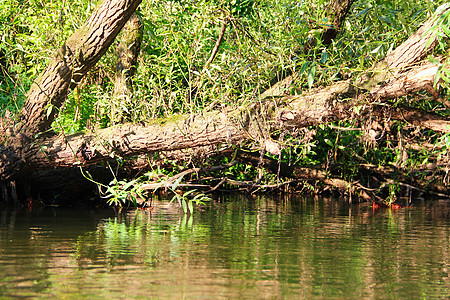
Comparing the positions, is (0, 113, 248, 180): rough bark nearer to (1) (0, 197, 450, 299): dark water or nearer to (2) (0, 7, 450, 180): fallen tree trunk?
(2) (0, 7, 450, 180): fallen tree trunk

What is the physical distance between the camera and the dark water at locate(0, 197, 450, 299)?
3636 mm

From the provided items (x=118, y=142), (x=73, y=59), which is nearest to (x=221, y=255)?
(x=118, y=142)

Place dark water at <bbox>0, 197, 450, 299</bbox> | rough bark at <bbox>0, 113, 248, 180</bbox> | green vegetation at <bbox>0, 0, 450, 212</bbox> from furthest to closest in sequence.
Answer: rough bark at <bbox>0, 113, 248, 180</bbox>
green vegetation at <bbox>0, 0, 450, 212</bbox>
dark water at <bbox>0, 197, 450, 299</bbox>

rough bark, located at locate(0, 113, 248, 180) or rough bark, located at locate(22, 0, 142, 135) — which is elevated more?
rough bark, located at locate(22, 0, 142, 135)

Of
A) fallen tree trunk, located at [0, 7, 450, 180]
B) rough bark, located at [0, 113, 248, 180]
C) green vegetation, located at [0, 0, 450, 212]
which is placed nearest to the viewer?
fallen tree trunk, located at [0, 7, 450, 180]

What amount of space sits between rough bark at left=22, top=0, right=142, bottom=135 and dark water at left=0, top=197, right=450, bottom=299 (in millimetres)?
1289

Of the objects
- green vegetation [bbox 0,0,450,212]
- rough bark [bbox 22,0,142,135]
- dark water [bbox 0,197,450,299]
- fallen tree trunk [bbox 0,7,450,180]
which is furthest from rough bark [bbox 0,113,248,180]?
dark water [bbox 0,197,450,299]

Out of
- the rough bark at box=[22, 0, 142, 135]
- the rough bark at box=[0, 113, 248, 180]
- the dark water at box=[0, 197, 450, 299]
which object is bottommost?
the dark water at box=[0, 197, 450, 299]

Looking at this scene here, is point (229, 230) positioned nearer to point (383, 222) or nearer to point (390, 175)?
point (383, 222)

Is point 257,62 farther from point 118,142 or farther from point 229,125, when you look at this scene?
point 118,142

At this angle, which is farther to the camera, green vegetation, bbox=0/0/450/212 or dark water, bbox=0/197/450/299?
green vegetation, bbox=0/0/450/212

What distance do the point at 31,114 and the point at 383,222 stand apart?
176 inches

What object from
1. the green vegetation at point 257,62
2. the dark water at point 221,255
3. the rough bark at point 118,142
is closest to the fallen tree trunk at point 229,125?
the rough bark at point 118,142

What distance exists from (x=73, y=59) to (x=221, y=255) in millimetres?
3176
